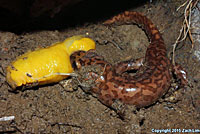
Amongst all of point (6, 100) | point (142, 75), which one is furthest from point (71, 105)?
point (142, 75)

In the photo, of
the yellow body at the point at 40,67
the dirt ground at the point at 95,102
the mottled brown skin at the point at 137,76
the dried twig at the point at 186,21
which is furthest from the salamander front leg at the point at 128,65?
the yellow body at the point at 40,67

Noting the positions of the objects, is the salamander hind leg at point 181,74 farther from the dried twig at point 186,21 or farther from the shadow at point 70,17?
the shadow at point 70,17

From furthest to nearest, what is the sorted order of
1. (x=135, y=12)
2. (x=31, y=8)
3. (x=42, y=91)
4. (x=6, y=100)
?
(x=135, y=12), (x=31, y=8), (x=42, y=91), (x=6, y=100)

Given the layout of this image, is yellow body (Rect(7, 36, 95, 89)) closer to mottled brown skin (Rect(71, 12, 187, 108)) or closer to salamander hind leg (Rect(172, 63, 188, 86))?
mottled brown skin (Rect(71, 12, 187, 108))

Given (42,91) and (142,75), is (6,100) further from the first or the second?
(142,75)

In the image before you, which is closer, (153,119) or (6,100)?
(6,100)

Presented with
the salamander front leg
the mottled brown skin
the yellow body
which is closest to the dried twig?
the mottled brown skin
